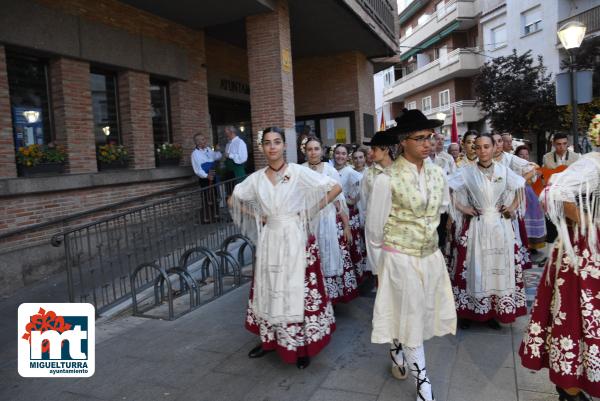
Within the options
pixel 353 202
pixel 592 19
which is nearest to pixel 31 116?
pixel 353 202

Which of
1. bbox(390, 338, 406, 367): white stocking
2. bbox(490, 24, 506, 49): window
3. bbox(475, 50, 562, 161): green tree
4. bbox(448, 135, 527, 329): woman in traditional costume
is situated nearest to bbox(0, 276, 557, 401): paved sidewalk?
bbox(390, 338, 406, 367): white stocking

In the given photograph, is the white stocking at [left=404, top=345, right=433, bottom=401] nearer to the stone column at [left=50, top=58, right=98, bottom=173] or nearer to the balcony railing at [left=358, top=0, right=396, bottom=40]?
the stone column at [left=50, top=58, right=98, bottom=173]

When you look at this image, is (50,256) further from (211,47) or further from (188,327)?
(211,47)

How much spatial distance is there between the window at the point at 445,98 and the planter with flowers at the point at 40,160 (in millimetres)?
28828

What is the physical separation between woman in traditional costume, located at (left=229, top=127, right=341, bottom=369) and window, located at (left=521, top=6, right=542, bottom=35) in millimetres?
25012

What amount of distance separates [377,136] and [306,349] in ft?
7.23

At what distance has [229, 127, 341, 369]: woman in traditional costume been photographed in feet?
12.1

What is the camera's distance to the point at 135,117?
31.3 ft

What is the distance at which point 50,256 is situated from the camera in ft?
24.3

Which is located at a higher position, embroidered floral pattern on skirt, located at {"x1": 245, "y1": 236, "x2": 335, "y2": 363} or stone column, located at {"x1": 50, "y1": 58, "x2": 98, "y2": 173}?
stone column, located at {"x1": 50, "y1": 58, "x2": 98, "y2": 173}

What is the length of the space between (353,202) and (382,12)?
1098 cm

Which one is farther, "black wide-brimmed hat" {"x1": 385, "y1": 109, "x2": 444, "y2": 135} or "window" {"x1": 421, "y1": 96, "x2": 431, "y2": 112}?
"window" {"x1": 421, "y1": 96, "x2": 431, "y2": 112}

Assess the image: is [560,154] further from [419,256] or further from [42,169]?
[42,169]

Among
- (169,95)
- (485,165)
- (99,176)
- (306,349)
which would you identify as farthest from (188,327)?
(169,95)
